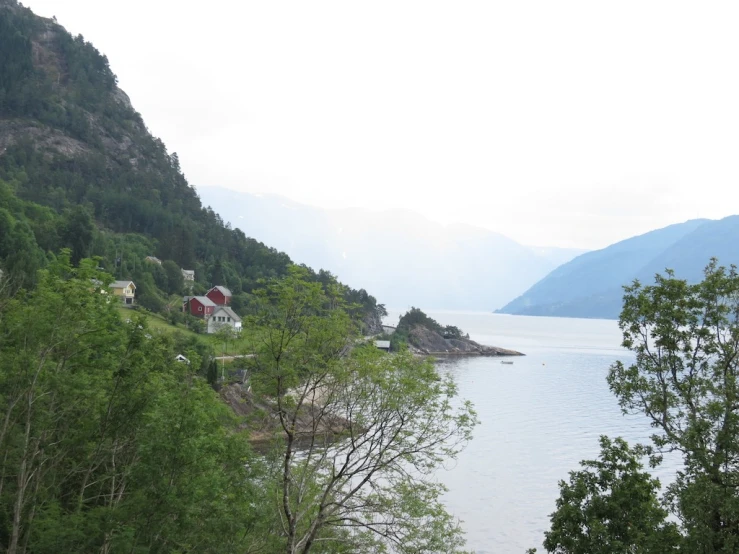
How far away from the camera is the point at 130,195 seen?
108812mm

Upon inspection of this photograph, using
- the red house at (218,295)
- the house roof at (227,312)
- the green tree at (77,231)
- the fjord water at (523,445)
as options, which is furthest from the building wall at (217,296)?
the fjord water at (523,445)

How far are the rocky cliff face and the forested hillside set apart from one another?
13.8 m

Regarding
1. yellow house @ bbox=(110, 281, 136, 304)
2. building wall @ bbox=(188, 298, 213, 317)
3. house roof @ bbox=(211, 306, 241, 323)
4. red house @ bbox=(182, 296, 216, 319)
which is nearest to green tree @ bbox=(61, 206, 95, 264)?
yellow house @ bbox=(110, 281, 136, 304)

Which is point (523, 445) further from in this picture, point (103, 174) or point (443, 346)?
point (103, 174)

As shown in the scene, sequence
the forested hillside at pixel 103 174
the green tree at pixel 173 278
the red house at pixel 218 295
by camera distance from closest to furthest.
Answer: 1. the red house at pixel 218 295
2. the green tree at pixel 173 278
3. the forested hillside at pixel 103 174

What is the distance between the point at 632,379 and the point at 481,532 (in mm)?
20904

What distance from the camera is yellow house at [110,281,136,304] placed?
220 feet

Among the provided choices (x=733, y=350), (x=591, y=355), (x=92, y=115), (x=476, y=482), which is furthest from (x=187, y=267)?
(x=733, y=350)

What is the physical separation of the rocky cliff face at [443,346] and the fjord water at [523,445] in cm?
2360

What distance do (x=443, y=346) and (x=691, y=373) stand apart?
394 ft

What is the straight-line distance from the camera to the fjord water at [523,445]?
32.9 m

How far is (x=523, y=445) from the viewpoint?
50469 mm

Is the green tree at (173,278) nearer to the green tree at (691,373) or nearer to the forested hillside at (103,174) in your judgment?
the forested hillside at (103,174)

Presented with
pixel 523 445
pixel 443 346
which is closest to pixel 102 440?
pixel 523 445
